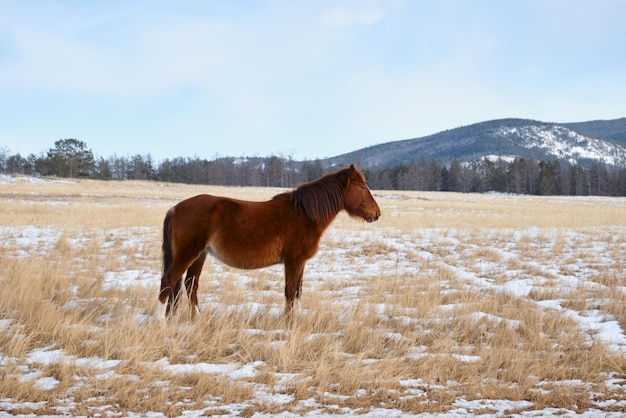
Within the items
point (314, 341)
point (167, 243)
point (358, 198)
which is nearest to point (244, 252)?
point (167, 243)

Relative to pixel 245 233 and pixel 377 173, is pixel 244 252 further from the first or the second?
pixel 377 173

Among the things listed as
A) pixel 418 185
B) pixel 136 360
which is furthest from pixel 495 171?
pixel 136 360

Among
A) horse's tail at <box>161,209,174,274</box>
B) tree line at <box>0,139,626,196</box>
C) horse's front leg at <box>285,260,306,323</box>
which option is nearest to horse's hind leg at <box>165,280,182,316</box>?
horse's tail at <box>161,209,174,274</box>

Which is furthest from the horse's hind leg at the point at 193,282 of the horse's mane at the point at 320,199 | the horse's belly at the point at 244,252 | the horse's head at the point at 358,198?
the horse's head at the point at 358,198

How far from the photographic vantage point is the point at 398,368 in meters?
3.79

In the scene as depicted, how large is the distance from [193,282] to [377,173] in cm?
9520

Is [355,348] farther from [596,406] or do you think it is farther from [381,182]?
[381,182]

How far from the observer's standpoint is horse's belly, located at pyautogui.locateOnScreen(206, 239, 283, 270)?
521 cm

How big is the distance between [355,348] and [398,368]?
74 cm

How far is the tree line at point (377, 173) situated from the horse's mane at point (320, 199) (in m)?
78.3

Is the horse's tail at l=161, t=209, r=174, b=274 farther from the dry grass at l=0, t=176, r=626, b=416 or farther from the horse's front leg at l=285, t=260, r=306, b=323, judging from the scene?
the horse's front leg at l=285, t=260, r=306, b=323

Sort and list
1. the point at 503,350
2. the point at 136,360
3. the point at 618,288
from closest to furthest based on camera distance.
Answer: the point at 136,360
the point at 503,350
the point at 618,288

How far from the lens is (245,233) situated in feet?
17.2

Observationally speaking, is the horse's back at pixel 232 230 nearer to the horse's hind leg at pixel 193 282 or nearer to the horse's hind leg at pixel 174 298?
the horse's hind leg at pixel 193 282
